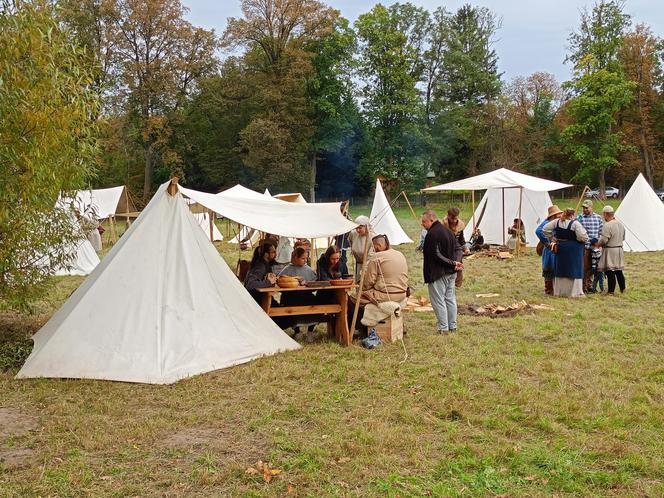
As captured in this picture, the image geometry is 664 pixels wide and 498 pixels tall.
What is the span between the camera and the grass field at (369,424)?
3396 mm

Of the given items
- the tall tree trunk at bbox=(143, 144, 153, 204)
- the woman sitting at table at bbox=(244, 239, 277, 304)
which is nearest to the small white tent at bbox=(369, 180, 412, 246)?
the woman sitting at table at bbox=(244, 239, 277, 304)

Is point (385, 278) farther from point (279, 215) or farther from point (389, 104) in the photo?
point (389, 104)

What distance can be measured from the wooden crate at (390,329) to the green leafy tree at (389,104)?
2910 centimetres

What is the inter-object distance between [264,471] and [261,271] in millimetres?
3421

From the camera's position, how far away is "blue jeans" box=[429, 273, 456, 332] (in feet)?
22.4

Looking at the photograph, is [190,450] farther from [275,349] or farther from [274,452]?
[275,349]

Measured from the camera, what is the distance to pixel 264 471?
352 cm

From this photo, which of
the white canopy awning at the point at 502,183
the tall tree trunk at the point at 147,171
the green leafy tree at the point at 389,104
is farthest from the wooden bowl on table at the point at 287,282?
the green leafy tree at the point at 389,104

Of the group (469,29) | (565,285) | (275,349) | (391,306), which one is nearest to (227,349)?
(275,349)

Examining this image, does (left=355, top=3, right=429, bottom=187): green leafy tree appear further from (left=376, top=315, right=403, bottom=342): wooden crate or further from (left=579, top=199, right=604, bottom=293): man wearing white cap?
(left=376, top=315, right=403, bottom=342): wooden crate

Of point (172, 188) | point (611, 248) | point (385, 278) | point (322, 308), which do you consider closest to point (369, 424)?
point (322, 308)

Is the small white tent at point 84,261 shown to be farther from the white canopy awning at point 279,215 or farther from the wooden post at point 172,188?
the wooden post at point 172,188

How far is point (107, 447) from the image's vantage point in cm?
387

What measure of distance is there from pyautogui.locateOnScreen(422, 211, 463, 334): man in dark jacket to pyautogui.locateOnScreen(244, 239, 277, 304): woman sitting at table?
5.50 feet
